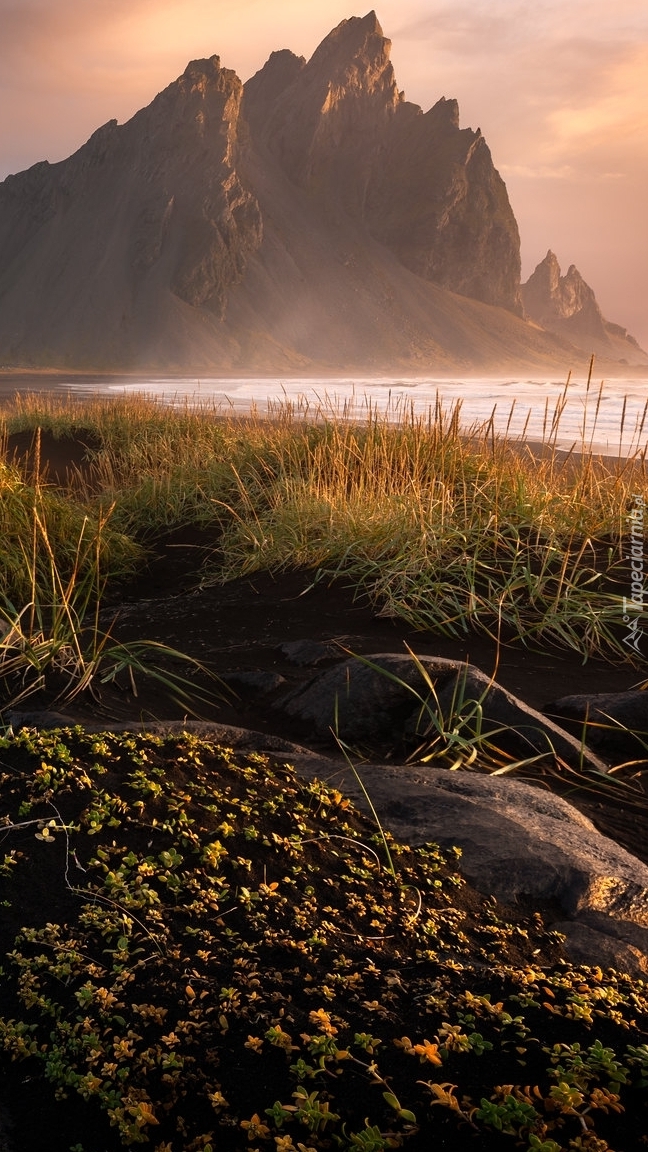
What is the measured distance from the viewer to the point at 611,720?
3.68 meters

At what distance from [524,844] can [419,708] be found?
125 centimetres

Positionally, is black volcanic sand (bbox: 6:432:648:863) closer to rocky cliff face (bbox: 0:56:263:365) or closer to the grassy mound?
the grassy mound

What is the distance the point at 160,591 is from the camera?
6.37 metres

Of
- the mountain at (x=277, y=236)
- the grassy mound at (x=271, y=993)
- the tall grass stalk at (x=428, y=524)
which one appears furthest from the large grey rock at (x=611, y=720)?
the mountain at (x=277, y=236)

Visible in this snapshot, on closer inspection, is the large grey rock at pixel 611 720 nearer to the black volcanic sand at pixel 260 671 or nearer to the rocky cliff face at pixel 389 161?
the black volcanic sand at pixel 260 671

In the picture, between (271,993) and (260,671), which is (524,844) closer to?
(271,993)

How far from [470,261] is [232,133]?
4980 centimetres

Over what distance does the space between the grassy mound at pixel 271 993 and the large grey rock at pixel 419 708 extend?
122cm

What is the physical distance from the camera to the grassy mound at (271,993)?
1343 millimetres

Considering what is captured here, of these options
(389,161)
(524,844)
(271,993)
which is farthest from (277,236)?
(271,993)

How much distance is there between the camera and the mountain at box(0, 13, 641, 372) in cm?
11812

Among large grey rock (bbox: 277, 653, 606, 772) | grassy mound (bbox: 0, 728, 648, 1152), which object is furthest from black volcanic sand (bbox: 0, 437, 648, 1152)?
large grey rock (bbox: 277, 653, 606, 772)

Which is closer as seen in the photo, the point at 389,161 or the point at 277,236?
the point at 277,236

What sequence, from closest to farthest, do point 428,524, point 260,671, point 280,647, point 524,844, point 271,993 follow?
point 271,993 → point 524,844 → point 260,671 → point 280,647 → point 428,524
